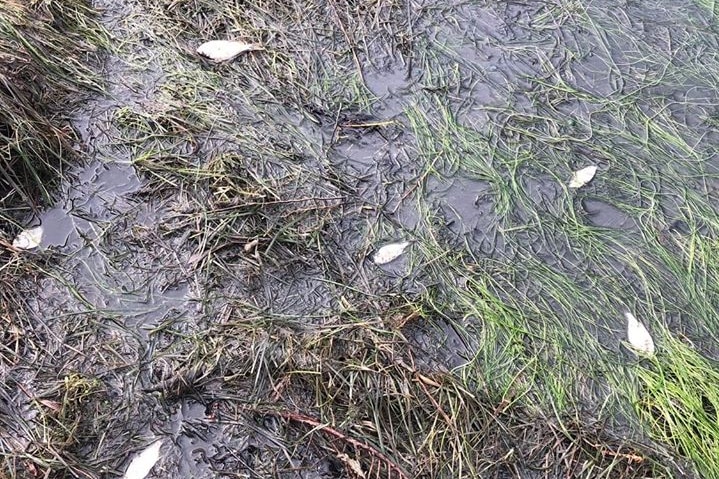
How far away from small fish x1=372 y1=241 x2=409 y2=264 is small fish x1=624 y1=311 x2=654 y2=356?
670 millimetres

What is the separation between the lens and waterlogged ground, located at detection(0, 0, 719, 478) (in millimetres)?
1596

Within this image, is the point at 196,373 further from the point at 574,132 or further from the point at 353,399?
the point at 574,132

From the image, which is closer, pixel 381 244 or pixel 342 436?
pixel 342 436

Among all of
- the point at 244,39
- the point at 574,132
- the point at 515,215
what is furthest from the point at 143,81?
the point at 574,132

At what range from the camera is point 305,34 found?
247 centimetres

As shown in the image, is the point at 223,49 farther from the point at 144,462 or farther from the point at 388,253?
the point at 144,462

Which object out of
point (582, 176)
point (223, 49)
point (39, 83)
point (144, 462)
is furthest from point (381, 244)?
point (39, 83)

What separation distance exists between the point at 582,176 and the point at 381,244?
0.72 meters

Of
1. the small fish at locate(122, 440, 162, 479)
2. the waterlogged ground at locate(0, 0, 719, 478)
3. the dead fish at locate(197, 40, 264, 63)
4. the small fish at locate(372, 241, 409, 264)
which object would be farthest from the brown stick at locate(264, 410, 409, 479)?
the dead fish at locate(197, 40, 264, 63)

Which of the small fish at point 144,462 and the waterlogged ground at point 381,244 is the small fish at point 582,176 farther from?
the small fish at point 144,462

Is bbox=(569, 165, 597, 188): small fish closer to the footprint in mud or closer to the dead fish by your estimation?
the footprint in mud

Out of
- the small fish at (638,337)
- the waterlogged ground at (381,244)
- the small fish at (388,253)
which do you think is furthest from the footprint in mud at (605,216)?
Result: the small fish at (388,253)

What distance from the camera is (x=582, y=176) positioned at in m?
2.10

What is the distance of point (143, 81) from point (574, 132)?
5.03ft
